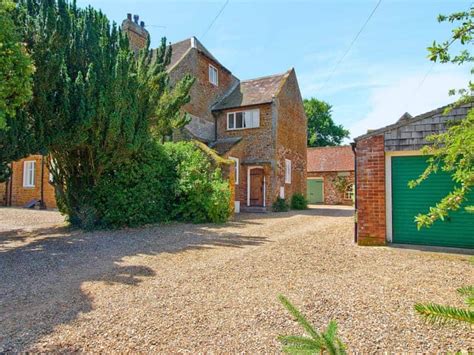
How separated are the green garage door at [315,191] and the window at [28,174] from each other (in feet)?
70.1

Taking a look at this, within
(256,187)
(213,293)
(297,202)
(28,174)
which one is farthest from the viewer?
(297,202)

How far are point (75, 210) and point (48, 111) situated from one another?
3566 mm

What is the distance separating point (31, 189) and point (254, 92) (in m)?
15.4

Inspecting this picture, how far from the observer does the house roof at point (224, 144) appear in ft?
53.7

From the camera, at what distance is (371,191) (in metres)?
7.65

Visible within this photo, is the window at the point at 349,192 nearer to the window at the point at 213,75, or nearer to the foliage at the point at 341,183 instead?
the foliage at the point at 341,183

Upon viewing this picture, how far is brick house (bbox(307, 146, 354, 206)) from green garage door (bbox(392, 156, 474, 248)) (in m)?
18.2

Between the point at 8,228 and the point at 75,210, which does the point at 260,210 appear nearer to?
the point at 75,210

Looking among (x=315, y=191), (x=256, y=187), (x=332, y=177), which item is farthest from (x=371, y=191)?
(x=315, y=191)

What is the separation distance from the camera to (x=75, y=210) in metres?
10.3

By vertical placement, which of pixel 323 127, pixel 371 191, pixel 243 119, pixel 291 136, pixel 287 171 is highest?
pixel 323 127

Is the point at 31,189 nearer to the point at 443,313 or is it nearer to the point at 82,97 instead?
the point at 82,97

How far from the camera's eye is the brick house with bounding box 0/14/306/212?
17328 millimetres

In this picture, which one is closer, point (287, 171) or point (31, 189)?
point (31, 189)
